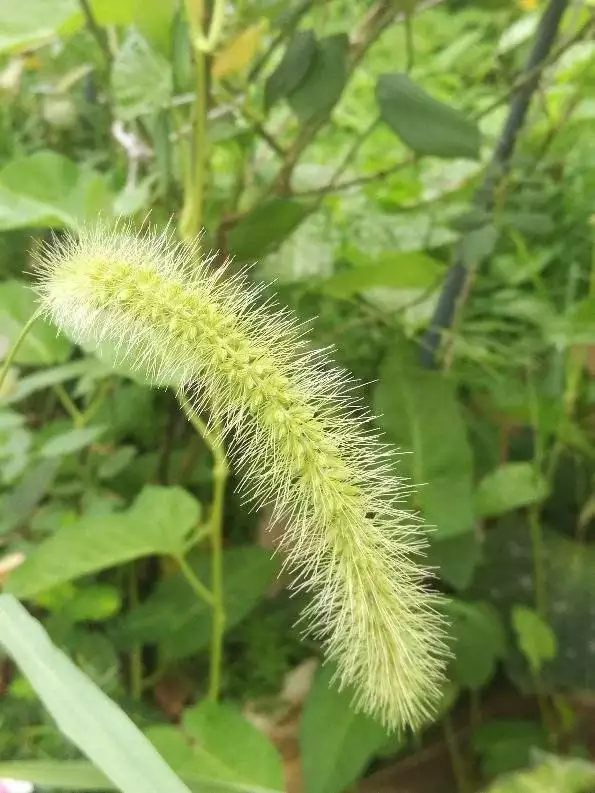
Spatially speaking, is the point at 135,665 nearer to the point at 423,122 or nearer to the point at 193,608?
the point at 193,608

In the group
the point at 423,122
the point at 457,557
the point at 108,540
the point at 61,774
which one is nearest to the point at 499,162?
the point at 423,122

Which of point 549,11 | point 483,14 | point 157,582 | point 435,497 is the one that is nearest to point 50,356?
point 157,582

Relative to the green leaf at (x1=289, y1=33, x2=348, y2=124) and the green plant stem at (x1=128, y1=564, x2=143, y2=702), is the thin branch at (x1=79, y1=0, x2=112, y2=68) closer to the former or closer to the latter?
the green leaf at (x1=289, y1=33, x2=348, y2=124)

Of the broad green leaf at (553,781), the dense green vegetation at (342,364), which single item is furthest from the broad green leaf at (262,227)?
the broad green leaf at (553,781)

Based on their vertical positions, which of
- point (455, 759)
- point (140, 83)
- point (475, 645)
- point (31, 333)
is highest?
point (140, 83)

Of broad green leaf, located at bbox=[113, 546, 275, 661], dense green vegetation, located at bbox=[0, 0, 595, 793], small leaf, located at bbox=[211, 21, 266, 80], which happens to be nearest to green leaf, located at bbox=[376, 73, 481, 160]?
dense green vegetation, located at bbox=[0, 0, 595, 793]

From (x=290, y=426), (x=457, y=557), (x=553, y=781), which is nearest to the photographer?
(x=290, y=426)
